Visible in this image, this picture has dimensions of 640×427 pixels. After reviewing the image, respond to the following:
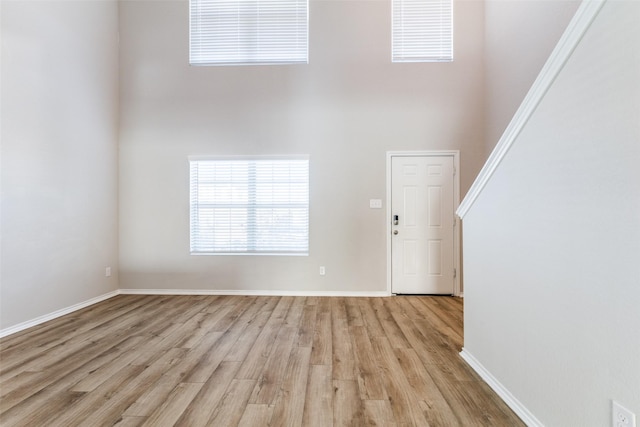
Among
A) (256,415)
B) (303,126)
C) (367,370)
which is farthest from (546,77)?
(303,126)

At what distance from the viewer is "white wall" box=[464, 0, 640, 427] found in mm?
1066

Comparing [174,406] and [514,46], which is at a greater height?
[514,46]

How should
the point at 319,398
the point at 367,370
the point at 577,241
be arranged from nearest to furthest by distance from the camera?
1. the point at 577,241
2. the point at 319,398
3. the point at 367,370

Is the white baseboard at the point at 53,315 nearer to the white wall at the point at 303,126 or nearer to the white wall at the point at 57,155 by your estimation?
the white wall at the point at 57,155

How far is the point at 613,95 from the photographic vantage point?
1130 mm

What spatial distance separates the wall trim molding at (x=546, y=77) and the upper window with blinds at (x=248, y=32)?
327 cm

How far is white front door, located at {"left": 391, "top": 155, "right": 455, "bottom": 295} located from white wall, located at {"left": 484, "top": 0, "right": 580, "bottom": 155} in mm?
896

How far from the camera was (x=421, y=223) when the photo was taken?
4.12 meters

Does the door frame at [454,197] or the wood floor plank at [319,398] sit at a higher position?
the door frame at [454,197]

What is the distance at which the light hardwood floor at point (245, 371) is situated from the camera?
64.8 inches

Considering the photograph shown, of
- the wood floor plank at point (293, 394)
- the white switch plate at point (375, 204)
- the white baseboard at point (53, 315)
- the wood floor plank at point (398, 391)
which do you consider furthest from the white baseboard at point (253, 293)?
the wood floor plank at point (293, 394)

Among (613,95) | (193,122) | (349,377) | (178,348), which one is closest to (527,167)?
(613,95)

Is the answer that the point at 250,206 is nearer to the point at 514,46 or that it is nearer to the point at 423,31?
the point at 423,31

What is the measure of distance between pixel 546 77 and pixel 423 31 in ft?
10.9
